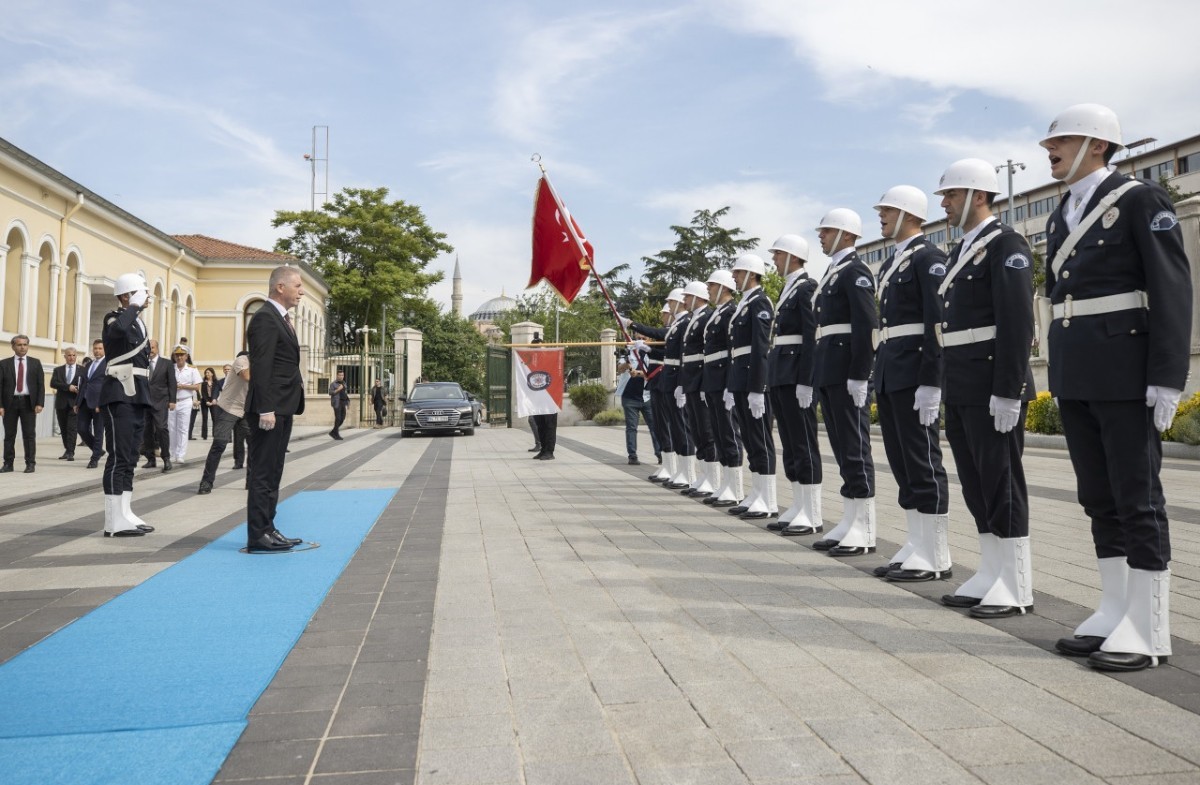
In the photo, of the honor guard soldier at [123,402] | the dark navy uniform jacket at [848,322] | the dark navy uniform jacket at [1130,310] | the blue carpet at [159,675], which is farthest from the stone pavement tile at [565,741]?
the honor guard soldier at [123,402]

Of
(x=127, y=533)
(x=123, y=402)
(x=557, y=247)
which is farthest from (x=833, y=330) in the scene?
(x=557, y=247)

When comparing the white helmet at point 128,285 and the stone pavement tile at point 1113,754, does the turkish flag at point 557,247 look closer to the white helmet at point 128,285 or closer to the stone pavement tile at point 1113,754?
the white helmet at point 128,285

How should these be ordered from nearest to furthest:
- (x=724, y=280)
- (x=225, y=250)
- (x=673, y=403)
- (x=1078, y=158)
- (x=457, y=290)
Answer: (x=1078, y=158)
(x=724, y=280)
(x=673, y=403)
(x=225, y=250)
(x=457, y=290)

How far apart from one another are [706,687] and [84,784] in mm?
2035

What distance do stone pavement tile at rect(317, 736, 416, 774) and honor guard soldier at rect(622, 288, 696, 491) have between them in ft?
25.0

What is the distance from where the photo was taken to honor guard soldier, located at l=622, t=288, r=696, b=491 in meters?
10.5

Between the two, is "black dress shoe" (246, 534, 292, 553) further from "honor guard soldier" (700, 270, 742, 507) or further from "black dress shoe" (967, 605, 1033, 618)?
"black dress shoe" (967, 605, 1033, 618)

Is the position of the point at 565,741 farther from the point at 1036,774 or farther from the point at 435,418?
the point at 435,418

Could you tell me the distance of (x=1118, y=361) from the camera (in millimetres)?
3740

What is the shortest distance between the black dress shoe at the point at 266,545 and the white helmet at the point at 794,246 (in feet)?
14.5

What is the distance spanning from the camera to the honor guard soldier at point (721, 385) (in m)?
8.94

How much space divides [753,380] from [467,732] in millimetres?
5360

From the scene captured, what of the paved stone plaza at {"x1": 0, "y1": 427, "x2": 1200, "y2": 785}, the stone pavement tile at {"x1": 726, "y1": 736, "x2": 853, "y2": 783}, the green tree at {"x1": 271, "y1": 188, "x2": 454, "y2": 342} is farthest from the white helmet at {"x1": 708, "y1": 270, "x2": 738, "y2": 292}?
the green tree at {"x1": 271, "y1": 188, "x2": 454, "y2": 342}

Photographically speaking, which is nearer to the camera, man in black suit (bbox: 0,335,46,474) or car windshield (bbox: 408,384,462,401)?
man in black suit (bbox: 0,335,46,474)
